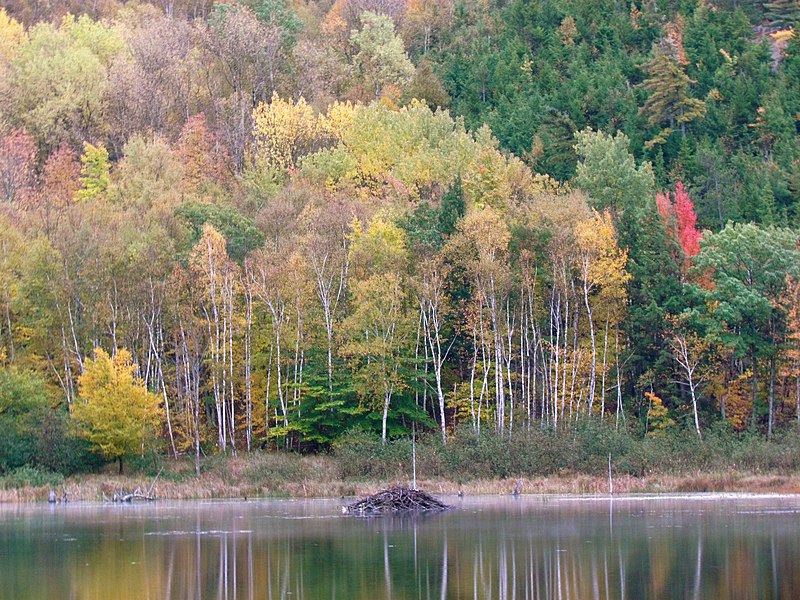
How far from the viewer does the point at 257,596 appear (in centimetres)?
3316

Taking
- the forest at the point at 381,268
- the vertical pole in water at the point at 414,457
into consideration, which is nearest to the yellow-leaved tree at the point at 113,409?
the forest at the point at 381,268

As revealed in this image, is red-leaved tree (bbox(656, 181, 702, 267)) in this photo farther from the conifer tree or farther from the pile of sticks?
the pile of sticks

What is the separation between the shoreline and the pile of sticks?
749 centimetres

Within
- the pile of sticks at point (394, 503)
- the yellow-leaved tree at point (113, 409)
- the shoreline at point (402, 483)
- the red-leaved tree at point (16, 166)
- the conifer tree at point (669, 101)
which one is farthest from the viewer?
the conifer tree at point (669, 101)

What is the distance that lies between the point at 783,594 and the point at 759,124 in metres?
70.7

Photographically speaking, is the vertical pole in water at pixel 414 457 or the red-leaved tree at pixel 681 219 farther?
the red-leaved tree at pixel 681 219

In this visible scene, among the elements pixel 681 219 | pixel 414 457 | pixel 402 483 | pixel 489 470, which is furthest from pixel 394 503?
pixel 681 219

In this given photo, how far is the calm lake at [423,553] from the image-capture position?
3356cm

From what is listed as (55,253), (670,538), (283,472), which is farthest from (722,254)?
(55,253)

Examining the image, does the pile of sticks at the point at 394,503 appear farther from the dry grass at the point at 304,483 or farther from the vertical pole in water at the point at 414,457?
the dry grass at the point at 304,483

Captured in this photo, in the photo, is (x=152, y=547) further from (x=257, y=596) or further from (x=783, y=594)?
(x=783, y=594)

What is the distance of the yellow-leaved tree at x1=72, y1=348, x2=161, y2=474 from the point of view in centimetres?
6544

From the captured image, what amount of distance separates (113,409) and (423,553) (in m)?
29.4

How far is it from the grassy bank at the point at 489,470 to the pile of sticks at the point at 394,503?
8.04 meters
